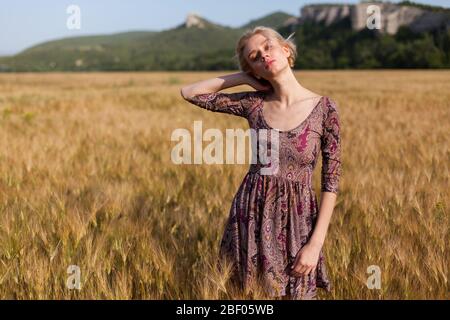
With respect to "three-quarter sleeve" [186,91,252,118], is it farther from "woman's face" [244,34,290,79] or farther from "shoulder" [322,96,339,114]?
"shoulder" [322,96,339,114]

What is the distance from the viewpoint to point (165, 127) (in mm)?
6348

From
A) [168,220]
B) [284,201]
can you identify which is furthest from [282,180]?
[168,220]

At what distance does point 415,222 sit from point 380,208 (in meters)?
0.32

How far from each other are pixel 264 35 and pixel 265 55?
0.25ft

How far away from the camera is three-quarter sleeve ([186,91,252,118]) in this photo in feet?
5.53

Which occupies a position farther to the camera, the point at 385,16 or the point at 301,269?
the point at 385,16

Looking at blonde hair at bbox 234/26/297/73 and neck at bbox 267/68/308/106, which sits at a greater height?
blonde hair at bbox 234/26/297/73

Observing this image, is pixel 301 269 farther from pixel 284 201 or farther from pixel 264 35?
pixel 264 35

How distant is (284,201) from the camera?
1597 millimetres

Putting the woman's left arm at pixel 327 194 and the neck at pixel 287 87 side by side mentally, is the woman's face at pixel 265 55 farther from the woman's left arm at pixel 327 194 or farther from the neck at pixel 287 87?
the woman's left arm at pixel 327 194

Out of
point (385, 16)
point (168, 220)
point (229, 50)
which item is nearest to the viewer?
point (168, 220)

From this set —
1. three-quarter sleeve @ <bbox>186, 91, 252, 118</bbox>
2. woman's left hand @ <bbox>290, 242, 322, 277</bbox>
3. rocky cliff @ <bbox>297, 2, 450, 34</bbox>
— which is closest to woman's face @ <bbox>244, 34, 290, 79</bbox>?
three-quarter sleeve @ <bbox>186, 91, 252, 118</bbox>
